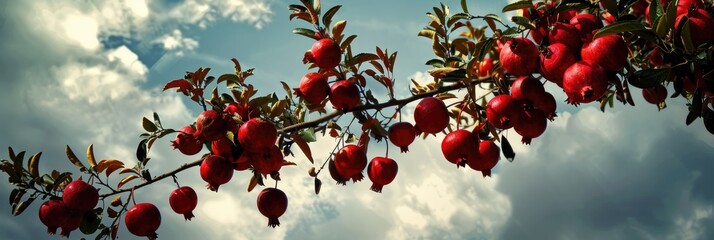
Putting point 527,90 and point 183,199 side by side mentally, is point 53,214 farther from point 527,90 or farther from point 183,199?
point 527,90

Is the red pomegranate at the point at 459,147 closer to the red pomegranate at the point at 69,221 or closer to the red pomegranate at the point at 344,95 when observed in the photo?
the red pomegranate at the point at 344,95

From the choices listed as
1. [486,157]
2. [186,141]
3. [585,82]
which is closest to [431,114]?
[486,157]

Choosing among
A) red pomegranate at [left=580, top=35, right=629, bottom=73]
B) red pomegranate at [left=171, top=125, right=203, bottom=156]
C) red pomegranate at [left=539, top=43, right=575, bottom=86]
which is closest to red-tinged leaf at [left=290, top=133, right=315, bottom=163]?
red pomegranate at [left=171, top=125, right=203, bottom=156]

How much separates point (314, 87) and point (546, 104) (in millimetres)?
1197

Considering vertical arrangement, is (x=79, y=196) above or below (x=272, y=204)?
below

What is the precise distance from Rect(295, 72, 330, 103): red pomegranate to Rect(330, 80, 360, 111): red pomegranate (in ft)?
0.16

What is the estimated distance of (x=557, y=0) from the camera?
2994 mm

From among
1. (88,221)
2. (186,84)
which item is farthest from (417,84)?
(88,221)

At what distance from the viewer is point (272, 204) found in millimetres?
3223

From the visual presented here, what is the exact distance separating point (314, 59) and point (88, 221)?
1.78 meters

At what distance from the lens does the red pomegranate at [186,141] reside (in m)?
2.90

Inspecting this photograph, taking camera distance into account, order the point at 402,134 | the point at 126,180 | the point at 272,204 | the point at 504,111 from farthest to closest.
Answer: the point at 126,180 → the point at 272,204 → the point at 402,134 → the point at 504,111

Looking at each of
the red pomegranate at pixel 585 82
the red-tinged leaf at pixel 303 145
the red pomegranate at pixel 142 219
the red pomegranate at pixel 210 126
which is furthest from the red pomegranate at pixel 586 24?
the red pomegranate at pixel 142 219

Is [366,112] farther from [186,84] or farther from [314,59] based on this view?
[186,84]
